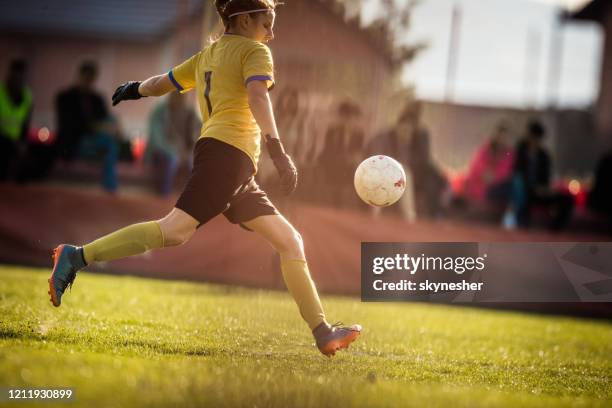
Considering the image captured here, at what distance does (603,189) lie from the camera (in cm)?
1397

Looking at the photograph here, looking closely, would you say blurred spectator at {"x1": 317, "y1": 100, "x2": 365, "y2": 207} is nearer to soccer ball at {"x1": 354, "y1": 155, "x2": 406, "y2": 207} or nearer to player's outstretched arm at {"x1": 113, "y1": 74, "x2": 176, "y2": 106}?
soccer ball at {"x1": 354, "y1": 155, "x2": 406, "y2": 207}

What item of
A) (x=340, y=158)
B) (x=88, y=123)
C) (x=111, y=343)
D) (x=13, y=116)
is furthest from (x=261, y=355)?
(x=13, y=116)

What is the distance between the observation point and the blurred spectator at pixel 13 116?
11602mm

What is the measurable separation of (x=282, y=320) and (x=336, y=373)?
210 centimetres

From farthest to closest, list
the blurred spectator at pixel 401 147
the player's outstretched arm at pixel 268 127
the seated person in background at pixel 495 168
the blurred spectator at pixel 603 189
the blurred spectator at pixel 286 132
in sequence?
the blurred spectator at pixel 603 189, the seated person in background at pixel 495 168, the blurred spectator at pixel 401 147, the blurred spectator at pixel 286 132, the player's outstretched arm at pixel 268 127

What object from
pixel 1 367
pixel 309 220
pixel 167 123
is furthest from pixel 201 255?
pixel 1 367

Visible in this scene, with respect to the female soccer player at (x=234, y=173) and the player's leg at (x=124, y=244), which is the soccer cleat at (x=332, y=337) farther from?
the player's leg at (x=124, y=244)

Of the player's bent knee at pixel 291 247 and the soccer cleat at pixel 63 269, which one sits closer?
the soccer cleat at pixel 63 269

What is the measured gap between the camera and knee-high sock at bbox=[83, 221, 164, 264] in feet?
15.1

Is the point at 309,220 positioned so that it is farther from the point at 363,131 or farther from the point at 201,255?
the point at 363,131

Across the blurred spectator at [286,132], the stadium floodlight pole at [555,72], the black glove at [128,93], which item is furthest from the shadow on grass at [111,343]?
the stadium floodlight pole at [555,72]

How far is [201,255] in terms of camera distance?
1035 centimetres

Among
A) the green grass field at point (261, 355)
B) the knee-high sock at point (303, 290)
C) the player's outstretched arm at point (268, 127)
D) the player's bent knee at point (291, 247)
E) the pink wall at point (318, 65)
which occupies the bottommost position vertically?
the green grass field at point (261, 355)

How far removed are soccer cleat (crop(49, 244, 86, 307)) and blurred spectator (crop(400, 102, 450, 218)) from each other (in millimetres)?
8055
